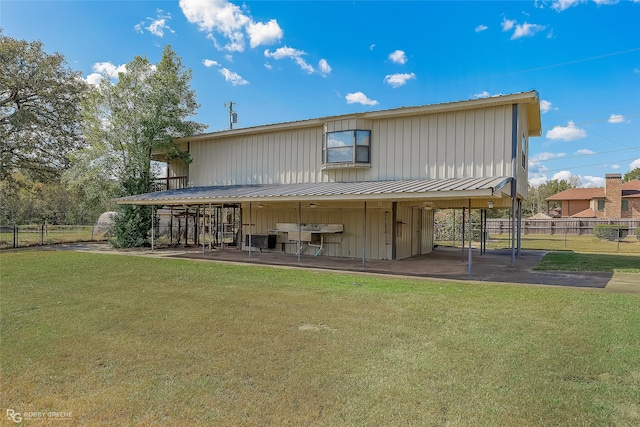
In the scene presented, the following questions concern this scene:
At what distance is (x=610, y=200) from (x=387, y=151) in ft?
103

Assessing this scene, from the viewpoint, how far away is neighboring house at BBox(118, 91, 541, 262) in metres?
10.3

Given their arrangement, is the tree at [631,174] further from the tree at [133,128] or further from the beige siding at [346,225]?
the tree at [133,128]

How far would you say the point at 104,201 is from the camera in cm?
1644

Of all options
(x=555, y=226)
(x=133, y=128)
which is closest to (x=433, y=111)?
(x=133, y=128)

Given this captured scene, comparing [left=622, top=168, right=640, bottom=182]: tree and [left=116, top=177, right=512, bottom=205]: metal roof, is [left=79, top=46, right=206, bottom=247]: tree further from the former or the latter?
[left=622, top=168, right=640, bottom=182]: tree

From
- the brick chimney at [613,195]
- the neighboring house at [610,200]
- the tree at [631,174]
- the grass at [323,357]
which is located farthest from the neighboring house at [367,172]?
the tree at [631,174]

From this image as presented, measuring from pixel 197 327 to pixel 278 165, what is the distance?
34.1ft

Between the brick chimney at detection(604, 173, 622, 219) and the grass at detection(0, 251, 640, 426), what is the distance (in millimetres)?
33793

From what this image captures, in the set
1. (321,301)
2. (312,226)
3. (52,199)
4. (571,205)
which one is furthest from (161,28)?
(571,205)

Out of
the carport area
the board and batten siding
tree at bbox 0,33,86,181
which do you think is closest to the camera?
the carport area

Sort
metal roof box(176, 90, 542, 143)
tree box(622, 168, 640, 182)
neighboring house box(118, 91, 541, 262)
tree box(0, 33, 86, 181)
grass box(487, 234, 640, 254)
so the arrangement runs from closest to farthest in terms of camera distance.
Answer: metal roof box(176, 90, 542, 143) → neighboring house box(118, 91, 541, 262) → grass box(487, 234, 640, 254) → tree box(0, 33, 86, 181) → tree box(622, 168, 640, 182)

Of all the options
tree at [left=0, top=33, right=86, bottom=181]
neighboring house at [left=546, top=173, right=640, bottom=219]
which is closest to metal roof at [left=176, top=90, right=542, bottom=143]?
tree at [left=0, top=33, right=86, bottom=181]

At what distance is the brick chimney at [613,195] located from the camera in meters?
32.8

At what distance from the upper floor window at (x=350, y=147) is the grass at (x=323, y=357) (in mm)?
6716
